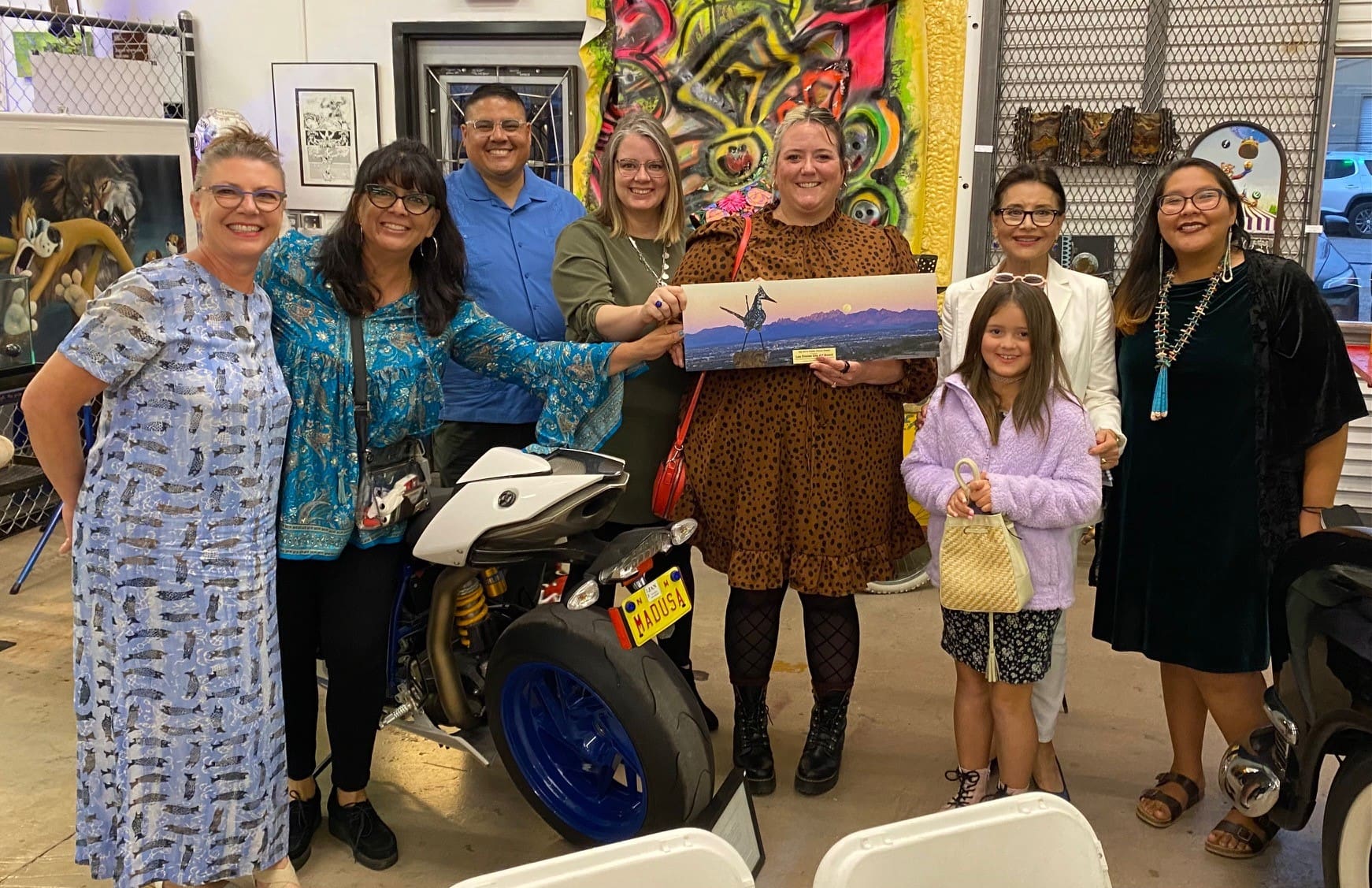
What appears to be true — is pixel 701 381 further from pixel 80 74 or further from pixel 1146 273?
pixel 80 74

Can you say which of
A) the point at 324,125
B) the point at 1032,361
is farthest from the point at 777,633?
the point at 324,125

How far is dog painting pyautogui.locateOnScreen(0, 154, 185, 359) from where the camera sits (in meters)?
4.43

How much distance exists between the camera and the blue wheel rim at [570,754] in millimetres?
2336

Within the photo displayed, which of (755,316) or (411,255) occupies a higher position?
(411,255)

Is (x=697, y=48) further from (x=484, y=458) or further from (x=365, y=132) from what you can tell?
(x=484, y=458)

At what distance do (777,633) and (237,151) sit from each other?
164 centimetres

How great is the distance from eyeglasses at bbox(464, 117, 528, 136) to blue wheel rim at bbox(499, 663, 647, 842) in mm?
1453

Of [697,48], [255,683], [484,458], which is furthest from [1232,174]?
[255,683]

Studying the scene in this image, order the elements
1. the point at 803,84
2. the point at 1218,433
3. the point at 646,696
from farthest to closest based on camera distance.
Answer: the point at 803,84, the point at 1218,433, the point at 646,696

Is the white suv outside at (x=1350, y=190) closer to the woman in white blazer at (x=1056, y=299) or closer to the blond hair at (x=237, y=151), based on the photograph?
the woman in white blazer at (x=1056, y=299)

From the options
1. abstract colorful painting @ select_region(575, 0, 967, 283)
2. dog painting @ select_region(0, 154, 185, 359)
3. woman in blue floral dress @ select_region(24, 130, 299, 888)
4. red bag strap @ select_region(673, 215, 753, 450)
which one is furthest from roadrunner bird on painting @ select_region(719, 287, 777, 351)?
dog painting @ select_region(0, 154, 185, 359)

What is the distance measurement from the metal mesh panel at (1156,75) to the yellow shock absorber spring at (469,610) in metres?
2.99

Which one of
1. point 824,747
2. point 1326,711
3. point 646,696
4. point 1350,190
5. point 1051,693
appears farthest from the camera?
point 1350,190

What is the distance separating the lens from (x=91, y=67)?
17.1ft
